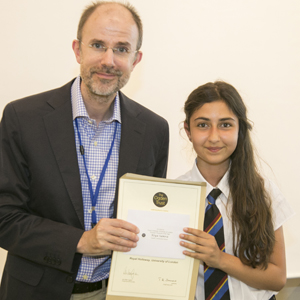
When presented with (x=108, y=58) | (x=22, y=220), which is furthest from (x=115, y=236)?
(x=108, y=58)

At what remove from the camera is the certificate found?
1.61 m

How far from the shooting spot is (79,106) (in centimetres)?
198

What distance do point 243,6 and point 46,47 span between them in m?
1.64

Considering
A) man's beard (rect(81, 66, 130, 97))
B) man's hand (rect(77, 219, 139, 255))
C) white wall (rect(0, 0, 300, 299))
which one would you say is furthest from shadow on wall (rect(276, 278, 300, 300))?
man's beard (rect(81, 66, 130, 97))

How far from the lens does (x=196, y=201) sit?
164 centimetres

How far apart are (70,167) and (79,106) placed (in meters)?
0.34

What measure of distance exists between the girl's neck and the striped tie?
21cm

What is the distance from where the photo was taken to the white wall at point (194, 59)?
2635mm

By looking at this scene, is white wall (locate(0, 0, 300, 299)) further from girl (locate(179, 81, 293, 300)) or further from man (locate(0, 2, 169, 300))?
girl (locate(179, 81, 293, 300))

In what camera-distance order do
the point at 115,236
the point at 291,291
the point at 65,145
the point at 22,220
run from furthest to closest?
1. the point at 291,291
2. the point at 65,145
3. the point at 22,220
4. the point at 115,236

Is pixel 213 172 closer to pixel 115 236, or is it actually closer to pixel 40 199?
pixel 115 236

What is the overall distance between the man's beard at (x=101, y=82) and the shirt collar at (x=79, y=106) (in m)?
0.08

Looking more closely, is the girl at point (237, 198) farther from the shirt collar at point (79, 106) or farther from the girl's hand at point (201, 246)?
the shirt collar at point (79, 106)
